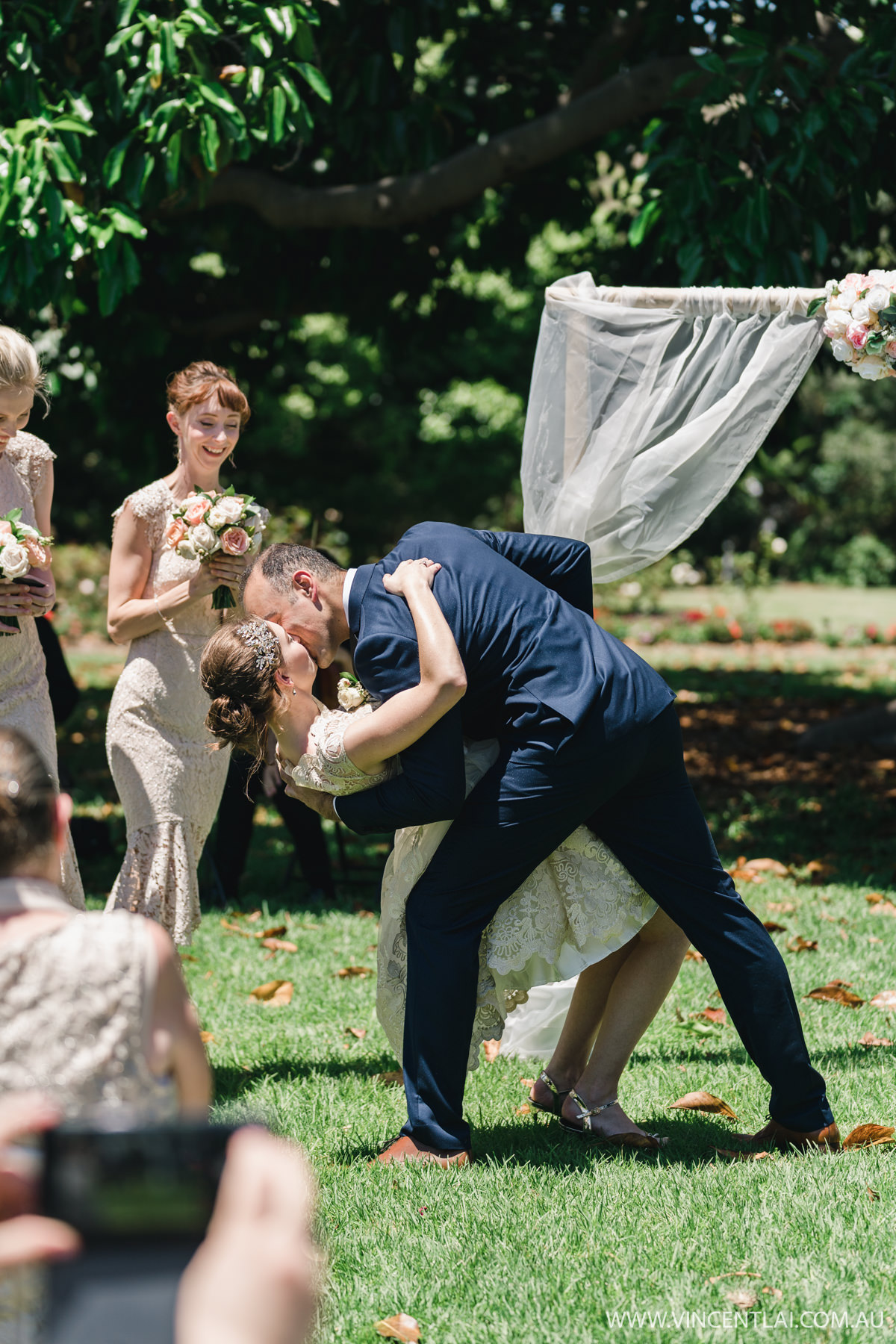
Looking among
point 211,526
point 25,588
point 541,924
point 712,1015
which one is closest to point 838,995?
point 712,1015

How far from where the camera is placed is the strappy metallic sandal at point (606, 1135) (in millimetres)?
3609

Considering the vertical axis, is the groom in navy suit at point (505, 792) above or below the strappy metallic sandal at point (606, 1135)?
above

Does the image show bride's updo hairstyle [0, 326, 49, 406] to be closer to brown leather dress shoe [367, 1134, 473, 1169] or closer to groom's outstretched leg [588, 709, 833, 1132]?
groom's outstretched leg [588, 709, 833, 1132]

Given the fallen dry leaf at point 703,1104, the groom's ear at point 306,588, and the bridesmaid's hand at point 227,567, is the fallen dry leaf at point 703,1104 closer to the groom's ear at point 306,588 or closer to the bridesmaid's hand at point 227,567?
the groom's ear at point 306,588

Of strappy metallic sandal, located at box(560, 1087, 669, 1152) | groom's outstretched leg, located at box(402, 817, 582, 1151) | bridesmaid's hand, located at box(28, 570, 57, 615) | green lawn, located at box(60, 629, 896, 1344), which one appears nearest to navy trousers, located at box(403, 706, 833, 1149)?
groom's outstretched leg, located at box(402, 817, 582, 1151)

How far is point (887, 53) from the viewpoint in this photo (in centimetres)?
658

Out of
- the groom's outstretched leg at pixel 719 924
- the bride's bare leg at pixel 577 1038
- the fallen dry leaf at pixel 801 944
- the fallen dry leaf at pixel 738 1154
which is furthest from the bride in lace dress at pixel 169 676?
the fallen dry leaf at pixel 801 944

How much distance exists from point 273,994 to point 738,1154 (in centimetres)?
213

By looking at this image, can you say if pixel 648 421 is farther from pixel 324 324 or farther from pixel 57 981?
pixel 324 324

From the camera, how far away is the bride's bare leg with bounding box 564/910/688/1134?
372 cm

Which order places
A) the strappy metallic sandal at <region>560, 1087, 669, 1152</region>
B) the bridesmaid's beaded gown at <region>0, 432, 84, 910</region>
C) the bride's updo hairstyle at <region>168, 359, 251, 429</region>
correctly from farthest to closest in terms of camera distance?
the bride's updo hairstyle at <region>168, 359, 251, 429</region> < the bridesmaid's beaded gown at <region>0, 432, 84, 910</region> < the strappy metallic sandal at <region>560, 1087, 669, 1152</region>

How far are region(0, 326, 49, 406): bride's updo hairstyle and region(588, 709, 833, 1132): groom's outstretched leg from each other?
2.02 m

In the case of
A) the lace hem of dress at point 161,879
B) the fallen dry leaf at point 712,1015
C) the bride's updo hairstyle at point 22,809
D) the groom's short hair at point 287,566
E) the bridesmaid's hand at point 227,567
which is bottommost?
the fallen dry leaf at point 712,1015

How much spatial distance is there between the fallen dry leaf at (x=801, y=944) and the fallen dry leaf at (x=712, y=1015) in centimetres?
81
